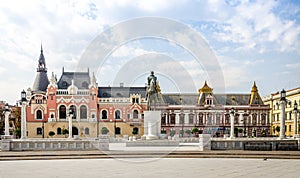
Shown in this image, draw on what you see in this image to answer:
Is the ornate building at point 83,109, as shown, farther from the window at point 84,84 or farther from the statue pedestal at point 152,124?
the statue pedestal at point 152,124

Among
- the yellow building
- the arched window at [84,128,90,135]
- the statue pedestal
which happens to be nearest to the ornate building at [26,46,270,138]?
the arched window at [84,128,90,135]

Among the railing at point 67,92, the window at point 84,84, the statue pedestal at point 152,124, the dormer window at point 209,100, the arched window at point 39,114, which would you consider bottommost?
the statue pedestal at point 152,124

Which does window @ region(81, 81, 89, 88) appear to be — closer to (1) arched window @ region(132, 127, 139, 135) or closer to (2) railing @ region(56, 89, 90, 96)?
(2) railing @ region(56, 89, 90, 96)

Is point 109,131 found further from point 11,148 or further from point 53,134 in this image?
point 11,148

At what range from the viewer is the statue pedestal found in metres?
38.7

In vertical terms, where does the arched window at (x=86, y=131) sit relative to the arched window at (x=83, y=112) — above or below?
below

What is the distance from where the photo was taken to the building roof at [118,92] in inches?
3056

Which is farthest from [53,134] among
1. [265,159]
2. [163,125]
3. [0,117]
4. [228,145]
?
[265,159]

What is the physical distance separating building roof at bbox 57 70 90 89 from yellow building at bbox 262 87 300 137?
43.0 meters

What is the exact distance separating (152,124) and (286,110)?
159ft

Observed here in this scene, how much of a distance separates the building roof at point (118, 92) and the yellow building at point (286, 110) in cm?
3051

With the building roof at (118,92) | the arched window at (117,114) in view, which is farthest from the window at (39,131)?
the arched window at (117,114)

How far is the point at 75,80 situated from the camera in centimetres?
8031

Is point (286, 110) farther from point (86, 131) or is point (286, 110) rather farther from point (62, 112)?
point (62, 112)
